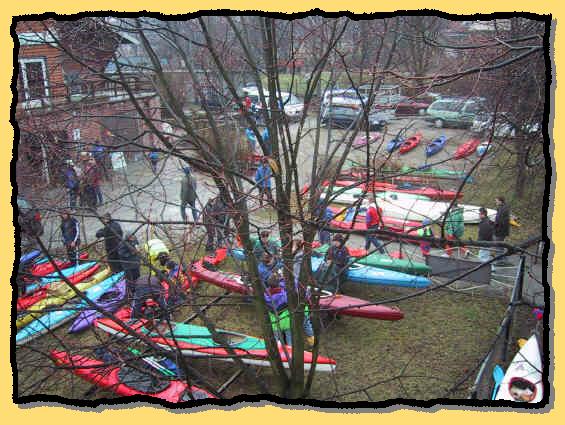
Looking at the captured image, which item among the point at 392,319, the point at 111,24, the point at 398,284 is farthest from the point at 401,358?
the point at 111,24

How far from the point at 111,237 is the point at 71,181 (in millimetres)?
977

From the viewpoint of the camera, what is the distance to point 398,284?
23.3 feet

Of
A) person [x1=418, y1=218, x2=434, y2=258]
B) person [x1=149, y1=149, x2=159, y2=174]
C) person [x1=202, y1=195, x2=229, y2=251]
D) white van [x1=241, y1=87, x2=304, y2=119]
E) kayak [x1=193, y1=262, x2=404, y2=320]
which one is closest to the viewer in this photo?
person [x1=418, y1=218, x2=434, y2=258]

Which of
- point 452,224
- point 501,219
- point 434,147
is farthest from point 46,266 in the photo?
point 434,147

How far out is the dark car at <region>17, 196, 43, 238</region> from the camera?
285 cm

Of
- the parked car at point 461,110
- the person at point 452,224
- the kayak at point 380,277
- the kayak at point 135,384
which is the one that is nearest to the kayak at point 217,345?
the kayak at point 135,384

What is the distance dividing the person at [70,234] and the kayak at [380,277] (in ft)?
10.3

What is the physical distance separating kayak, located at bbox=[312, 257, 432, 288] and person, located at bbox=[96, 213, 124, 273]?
8.53 feet

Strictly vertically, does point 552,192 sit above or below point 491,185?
above

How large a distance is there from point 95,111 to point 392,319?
409 centimetres

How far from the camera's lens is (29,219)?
304 cm

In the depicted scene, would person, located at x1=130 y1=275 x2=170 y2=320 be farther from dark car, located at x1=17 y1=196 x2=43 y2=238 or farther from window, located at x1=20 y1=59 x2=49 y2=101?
window, located at x1=20 y1=59 x2=49 y2=101

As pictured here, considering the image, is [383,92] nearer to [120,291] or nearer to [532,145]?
[532,145]

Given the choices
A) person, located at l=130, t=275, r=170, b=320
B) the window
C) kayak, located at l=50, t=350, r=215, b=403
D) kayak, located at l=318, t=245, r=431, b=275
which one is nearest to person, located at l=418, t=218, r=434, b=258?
kayak, located at l=318, t=245, r=431, b=275
